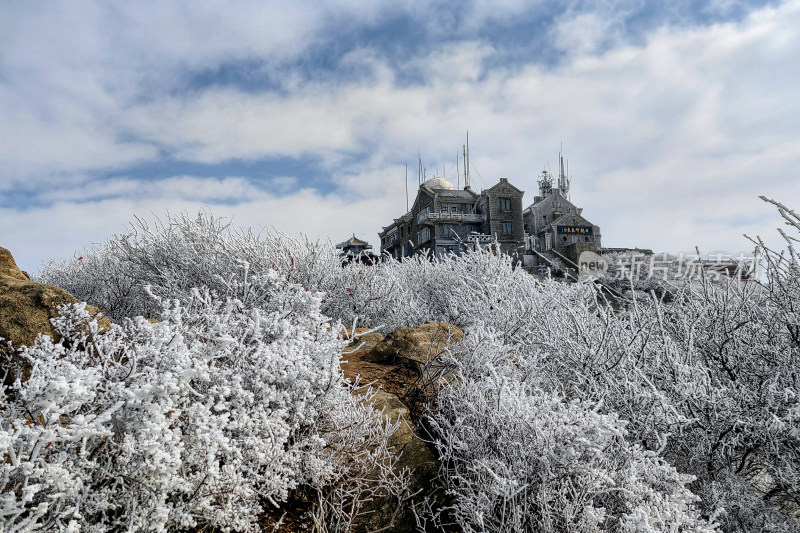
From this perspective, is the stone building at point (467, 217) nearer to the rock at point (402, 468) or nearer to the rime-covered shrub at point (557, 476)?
the rock at point (402, 468)

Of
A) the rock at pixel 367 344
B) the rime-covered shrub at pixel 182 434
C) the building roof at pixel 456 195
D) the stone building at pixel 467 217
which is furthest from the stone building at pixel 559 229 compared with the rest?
the rime-covered shrub at pixel 182 434

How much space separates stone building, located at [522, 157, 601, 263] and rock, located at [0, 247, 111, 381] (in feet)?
121

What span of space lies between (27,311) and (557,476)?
14.2 ft

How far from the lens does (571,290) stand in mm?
6289

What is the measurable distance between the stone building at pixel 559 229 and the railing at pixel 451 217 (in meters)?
6.37

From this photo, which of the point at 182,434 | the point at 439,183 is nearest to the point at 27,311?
the point at 182,434

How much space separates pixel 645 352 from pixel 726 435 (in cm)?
93

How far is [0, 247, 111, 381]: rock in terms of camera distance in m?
3.81

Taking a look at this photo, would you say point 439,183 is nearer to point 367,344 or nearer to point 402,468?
point 367,344

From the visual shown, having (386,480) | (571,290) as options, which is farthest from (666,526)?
(571,290)

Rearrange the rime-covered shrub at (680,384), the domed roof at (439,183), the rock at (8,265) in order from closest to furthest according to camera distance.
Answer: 1. the rime-covered shrub at (680,384)
2. the rock at (8,265)
3. the domed roof at (439,183)

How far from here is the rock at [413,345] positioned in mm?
5039

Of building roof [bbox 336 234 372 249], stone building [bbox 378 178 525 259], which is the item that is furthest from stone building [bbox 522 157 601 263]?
building roof [bbox 336 234 372 249]

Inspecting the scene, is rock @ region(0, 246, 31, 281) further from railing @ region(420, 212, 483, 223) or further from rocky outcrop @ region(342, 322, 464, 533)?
railing @ region(420, 212, 483, 223)
